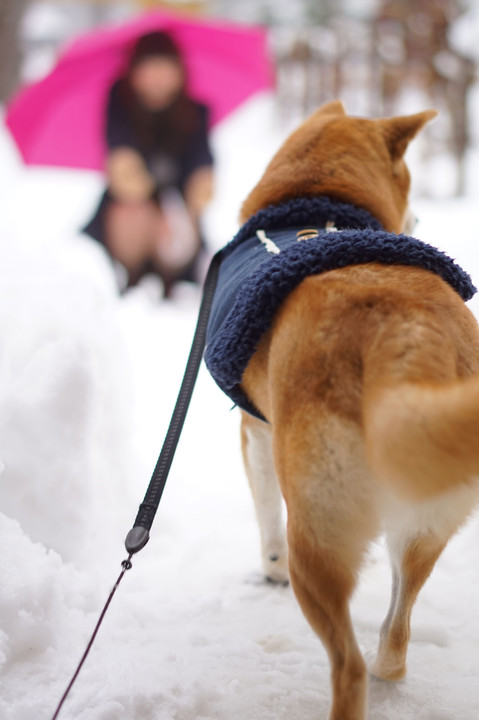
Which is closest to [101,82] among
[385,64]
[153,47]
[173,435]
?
[153,47]

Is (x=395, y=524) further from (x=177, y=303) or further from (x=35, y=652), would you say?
(x=177, y=303)

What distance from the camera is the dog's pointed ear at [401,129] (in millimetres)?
1927

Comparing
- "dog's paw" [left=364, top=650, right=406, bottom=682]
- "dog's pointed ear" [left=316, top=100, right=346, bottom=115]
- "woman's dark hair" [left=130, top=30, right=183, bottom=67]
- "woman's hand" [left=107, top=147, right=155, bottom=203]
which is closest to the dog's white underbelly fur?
"dog's paw" [left=364, top=650, right=406, bottom=682]

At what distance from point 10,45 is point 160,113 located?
424 centimetres

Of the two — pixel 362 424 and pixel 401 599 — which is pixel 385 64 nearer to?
pixel 401 599

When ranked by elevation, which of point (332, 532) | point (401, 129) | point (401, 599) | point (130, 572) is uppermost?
point (401, 129)

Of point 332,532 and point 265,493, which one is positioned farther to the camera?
point 265,493

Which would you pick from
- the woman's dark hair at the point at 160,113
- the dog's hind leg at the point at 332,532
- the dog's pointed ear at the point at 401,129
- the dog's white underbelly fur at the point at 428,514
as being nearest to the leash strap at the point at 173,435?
the dog's hind leg at the point at 332,532

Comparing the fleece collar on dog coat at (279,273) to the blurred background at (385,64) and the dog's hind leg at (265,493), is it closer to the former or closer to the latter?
the dog's hind leg at (265,493)

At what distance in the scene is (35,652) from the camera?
5.12ft

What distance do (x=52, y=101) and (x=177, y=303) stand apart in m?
1.75

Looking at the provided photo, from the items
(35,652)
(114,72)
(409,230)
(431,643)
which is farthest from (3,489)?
(114,72)

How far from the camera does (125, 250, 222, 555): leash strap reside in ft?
4.51

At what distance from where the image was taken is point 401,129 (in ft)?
6.34
